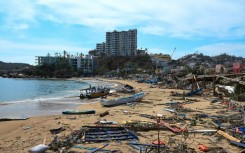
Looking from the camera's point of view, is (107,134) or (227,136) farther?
(107,134)

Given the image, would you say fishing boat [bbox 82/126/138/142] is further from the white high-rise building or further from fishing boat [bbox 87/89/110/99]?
the white high-rise building

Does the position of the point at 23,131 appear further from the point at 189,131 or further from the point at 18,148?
the point at 189,131

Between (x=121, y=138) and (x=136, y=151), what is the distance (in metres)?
1.71

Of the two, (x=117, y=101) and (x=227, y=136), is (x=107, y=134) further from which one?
(x=117, y=101)

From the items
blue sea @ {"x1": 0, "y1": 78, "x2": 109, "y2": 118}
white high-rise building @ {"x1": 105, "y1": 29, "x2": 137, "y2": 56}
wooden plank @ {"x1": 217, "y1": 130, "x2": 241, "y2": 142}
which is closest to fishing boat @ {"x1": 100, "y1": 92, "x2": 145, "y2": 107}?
blue sea @ {"x1": 0, "y1": 78, "x2": 109, "y2": 118}

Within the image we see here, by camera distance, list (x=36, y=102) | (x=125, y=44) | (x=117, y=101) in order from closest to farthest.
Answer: (x=117, y=101) < (x=36, y=102) < (x=125, y=44)

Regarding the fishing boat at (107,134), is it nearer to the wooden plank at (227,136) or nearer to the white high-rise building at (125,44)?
the wooden plank at (227,136)

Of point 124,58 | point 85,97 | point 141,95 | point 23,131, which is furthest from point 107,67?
point 23,131

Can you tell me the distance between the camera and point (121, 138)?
11.5 meters

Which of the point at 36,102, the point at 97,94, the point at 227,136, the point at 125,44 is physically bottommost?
the point at 36,102

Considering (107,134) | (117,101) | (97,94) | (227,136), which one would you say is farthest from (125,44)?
(227,136)

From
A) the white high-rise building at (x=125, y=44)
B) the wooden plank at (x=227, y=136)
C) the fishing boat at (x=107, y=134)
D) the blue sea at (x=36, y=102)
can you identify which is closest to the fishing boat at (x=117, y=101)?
the blue sea at (x=36, y=102)

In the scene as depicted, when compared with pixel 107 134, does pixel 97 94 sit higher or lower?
lower

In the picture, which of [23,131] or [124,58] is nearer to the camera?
[23,131]
